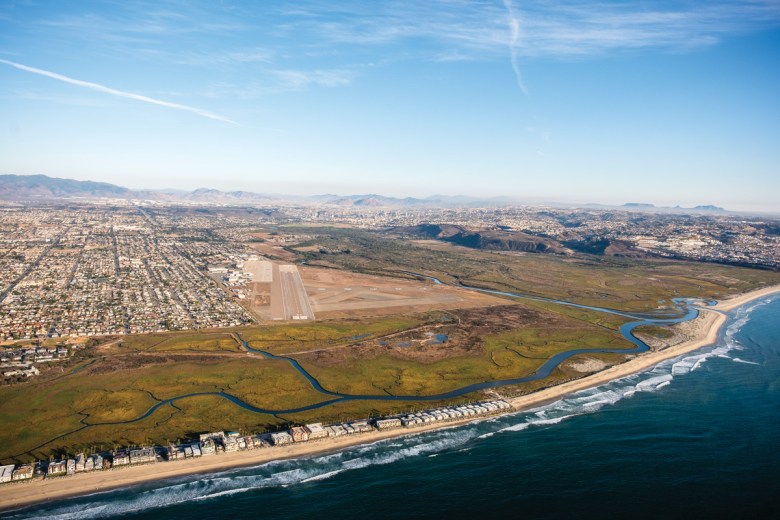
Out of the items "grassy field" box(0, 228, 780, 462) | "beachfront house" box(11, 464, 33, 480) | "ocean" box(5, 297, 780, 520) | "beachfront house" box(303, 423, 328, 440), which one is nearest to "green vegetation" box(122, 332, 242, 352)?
"grassy field" box(0, 228, 780, 462)

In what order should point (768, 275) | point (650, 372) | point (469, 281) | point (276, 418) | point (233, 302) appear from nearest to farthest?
point (276, 418)
point (650, 372)
point (233, 302)
point (469, 281)
point (768, 275)

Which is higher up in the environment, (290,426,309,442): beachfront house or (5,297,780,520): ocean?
(290,426,309,442): beachfront house

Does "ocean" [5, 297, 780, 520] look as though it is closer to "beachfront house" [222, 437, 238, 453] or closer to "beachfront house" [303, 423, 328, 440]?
"beachfront house" [303, 423, 328, 440]

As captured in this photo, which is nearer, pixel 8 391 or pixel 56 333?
pixel 8 391

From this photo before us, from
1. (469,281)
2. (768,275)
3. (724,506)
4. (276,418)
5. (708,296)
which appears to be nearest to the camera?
(724,506)

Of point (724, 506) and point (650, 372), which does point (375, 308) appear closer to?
point (650, 372)

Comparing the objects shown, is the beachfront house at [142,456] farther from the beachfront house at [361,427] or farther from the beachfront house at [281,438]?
the beachfront house at [361,427]

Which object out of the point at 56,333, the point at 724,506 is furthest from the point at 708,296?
the point at 56,333

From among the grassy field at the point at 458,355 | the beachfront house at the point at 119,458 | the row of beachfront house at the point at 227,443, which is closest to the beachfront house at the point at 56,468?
the row of beachfront house at the point at 227,443

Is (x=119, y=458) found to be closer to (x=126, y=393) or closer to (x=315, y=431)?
(x=126, y=393)
